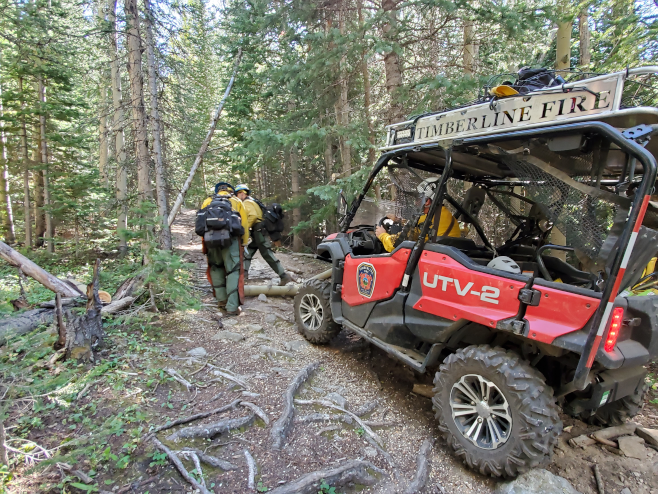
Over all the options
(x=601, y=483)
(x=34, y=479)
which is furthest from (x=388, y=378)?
(x=34, y=479)

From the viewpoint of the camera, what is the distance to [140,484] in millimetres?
2387

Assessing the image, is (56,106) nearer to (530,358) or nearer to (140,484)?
(140,484)

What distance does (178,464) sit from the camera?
254 centimetres

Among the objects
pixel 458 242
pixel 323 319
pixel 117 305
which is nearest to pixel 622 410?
pixel 458 242

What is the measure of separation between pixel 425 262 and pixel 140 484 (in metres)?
2.79

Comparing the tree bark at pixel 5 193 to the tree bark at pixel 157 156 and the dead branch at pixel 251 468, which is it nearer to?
the tree bark at pixel 157 156

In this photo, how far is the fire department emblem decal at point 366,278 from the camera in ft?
13.1

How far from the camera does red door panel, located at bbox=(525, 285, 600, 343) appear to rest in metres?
2.29

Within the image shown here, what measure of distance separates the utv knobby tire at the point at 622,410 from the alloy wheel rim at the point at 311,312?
317 centimetres

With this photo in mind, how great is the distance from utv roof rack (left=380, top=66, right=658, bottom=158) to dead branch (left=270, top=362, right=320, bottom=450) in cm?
283

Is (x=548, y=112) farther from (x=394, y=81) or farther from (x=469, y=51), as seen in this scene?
(x=469, y=51)

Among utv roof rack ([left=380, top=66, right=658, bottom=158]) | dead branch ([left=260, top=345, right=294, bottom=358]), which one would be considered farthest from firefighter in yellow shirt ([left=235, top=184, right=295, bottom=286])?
utv roof rack ([left=380, top=66, right=658, bottom=158])

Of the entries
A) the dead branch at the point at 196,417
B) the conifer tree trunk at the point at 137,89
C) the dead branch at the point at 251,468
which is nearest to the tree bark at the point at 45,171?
the conifer tree trunk at the point at 137,89

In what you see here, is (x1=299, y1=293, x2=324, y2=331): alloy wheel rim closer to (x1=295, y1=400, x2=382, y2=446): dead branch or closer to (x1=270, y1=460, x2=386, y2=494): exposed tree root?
(x1=295, y1=400, x2=382, y2=446): dead branch
